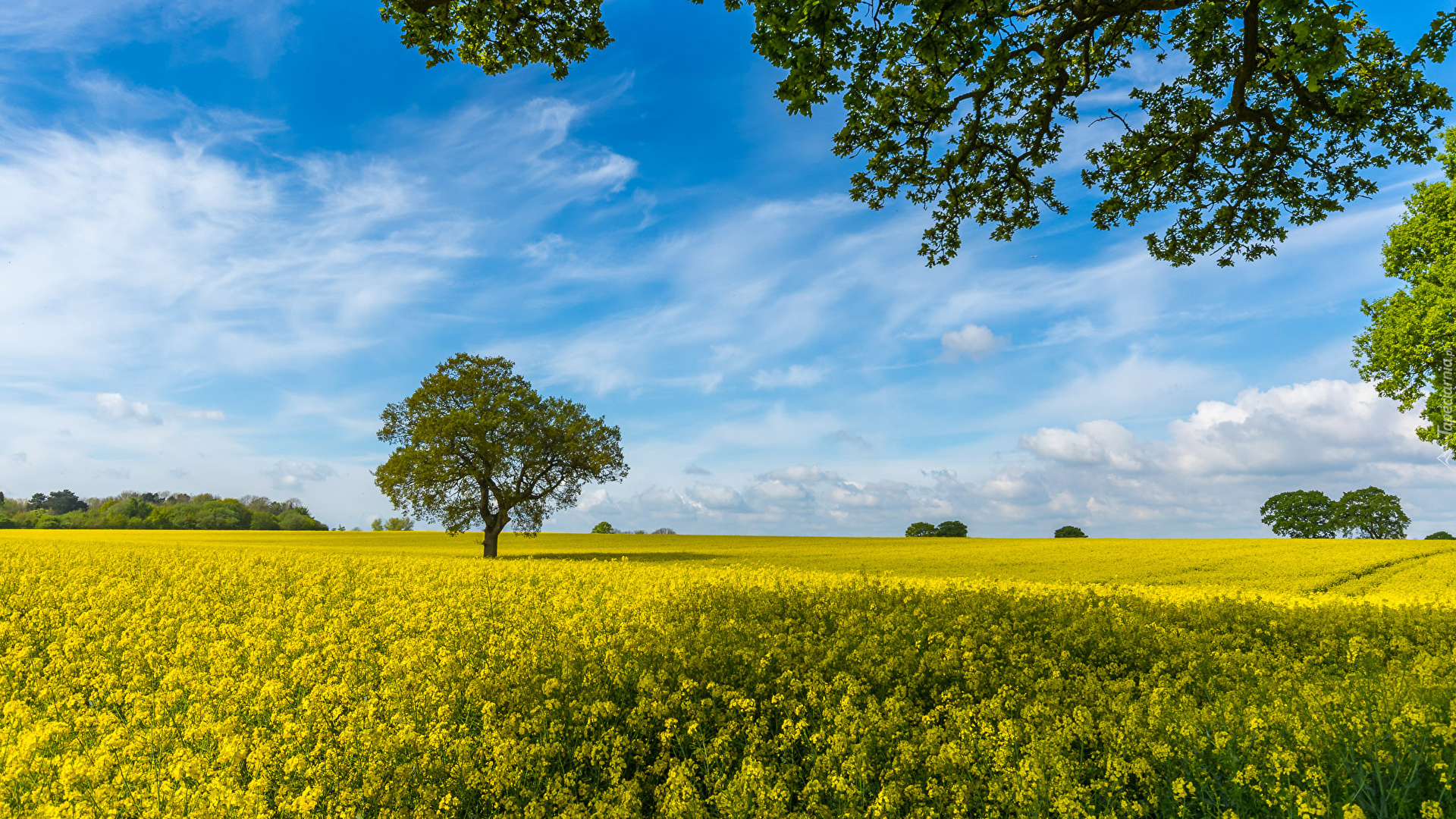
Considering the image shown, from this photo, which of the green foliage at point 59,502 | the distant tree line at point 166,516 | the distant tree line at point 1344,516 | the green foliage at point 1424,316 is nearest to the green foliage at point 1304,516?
the distant tree line at point 1344,516

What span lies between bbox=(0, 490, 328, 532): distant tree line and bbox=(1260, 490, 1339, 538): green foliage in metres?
123

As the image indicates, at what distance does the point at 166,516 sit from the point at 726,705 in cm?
11975

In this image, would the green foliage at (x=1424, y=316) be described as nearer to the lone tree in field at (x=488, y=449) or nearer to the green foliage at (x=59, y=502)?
the lone tree in field at (x=488, y=449)

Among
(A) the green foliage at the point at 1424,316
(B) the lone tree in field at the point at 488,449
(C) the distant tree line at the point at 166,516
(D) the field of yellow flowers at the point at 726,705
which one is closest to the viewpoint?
(D) the field of yellow flowers at the point at 726,705

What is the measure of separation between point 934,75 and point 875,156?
449 centimetres

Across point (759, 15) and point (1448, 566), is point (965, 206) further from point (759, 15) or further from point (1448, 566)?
point (1448, 566)

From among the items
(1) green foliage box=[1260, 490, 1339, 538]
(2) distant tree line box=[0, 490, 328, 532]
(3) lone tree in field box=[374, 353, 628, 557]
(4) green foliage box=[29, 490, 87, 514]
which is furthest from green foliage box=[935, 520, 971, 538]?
(4) green foliage box=[29, 490, 87, 514]

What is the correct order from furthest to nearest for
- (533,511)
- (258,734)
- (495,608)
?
1. (533,511)
2. (495,608)
3. (258,734)

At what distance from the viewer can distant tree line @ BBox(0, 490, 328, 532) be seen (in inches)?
3684

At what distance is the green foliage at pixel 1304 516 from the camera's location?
6806cm

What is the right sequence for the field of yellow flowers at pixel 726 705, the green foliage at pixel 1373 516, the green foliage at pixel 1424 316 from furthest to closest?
1. the green foliage at pixel 1373 516
2. the green foliage at pixel 1424 316
3. the field of yellow flowers at pixel 726 705

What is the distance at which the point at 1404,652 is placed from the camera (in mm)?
9617

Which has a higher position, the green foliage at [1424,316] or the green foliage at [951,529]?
the green foliage at [1424,316]

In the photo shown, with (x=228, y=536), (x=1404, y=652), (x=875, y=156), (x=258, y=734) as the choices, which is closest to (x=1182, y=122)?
(x=875, y=156)
